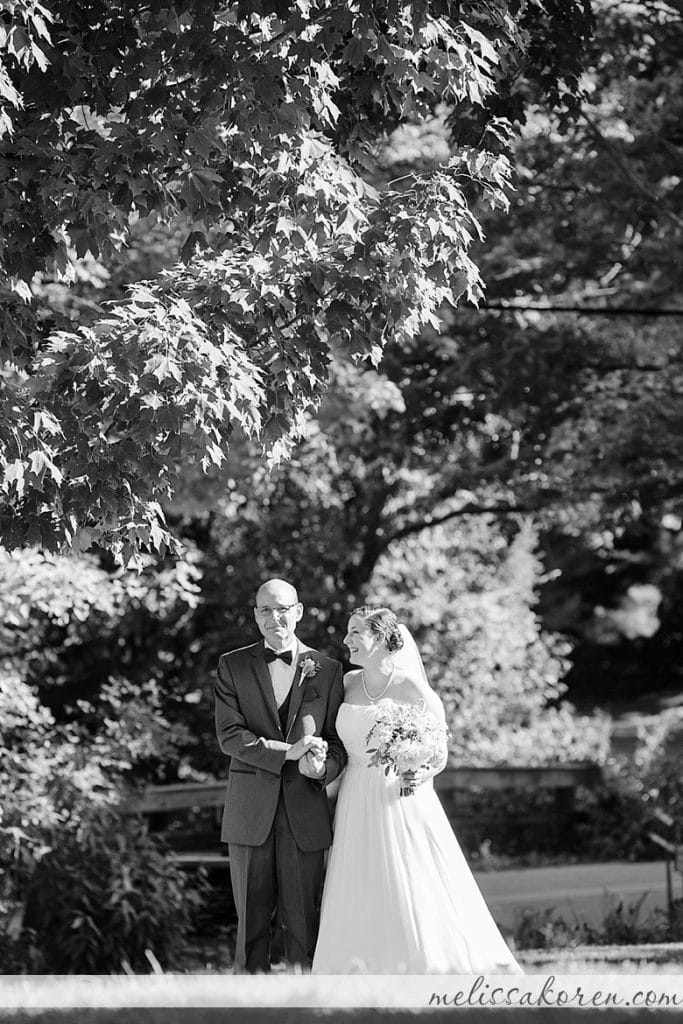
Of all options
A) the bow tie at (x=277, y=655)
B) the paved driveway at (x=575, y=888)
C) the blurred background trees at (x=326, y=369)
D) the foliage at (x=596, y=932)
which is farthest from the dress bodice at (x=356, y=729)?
the paved driveway at (x=575, y=888)

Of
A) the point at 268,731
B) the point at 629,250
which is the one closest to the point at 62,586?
the point at 268,731

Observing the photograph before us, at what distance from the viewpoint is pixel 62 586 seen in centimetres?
987

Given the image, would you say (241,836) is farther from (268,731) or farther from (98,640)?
(98,640)

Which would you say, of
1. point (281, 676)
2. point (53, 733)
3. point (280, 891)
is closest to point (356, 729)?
point (281, 676)

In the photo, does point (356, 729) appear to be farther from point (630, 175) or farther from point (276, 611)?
point (630, 175)

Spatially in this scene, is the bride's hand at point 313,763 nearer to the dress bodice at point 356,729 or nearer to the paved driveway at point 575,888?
the dress bodice at point 356,729

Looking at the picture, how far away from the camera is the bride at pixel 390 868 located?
5.95 metres

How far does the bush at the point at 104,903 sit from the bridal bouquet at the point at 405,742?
562cm

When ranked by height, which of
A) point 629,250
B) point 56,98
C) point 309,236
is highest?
point 629,250

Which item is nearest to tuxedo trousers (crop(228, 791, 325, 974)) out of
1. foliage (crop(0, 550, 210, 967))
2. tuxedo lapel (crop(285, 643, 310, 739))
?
tuxedo lapel (crop(285, 643, 310, 739))

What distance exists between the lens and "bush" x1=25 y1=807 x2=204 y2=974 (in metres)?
11.2

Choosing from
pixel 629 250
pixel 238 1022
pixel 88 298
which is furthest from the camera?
pixel 629 250

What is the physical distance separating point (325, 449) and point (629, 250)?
352cm

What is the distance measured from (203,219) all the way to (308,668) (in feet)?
7.06
